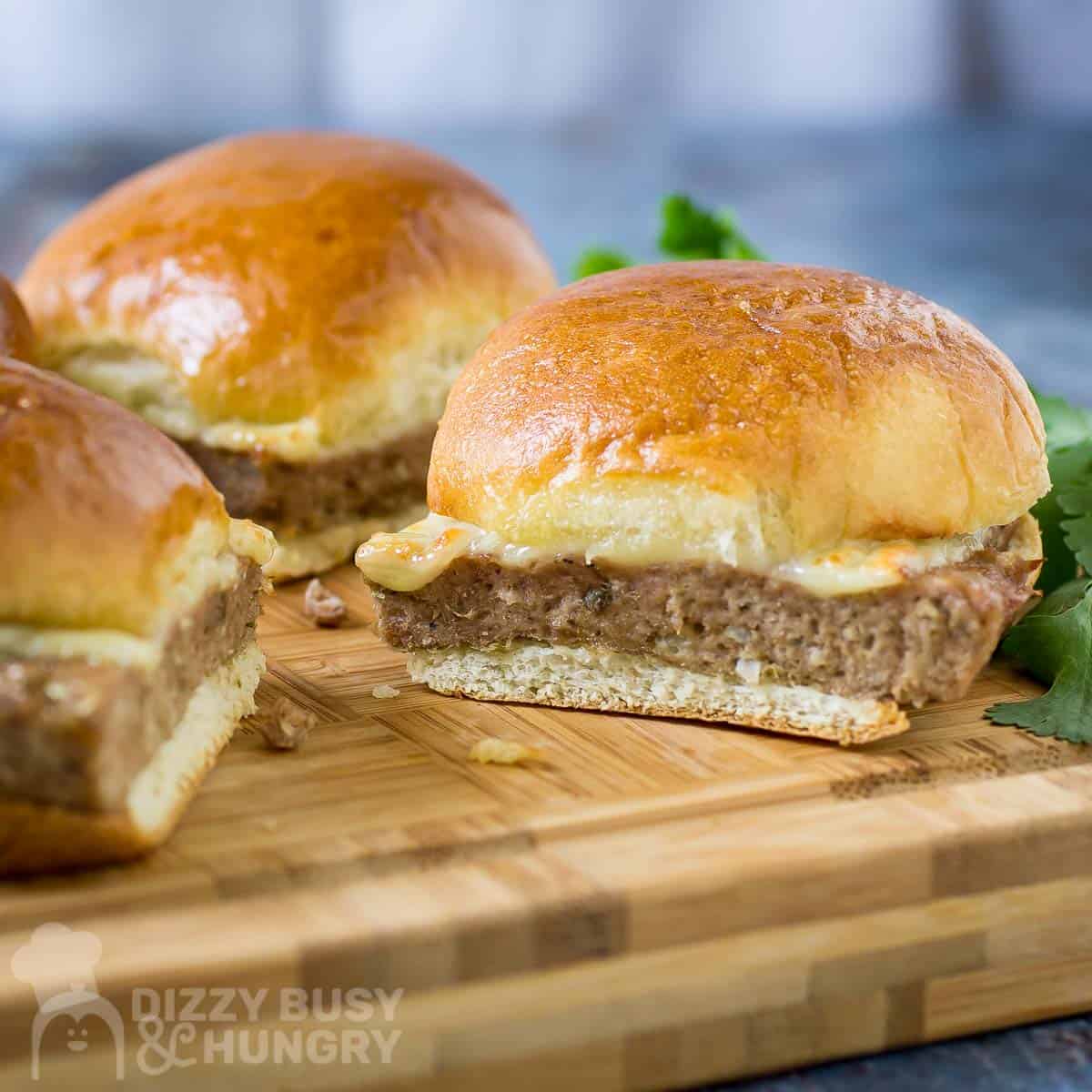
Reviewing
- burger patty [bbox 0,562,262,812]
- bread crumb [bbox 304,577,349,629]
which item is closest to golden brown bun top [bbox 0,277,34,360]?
bread crumb [bbox 304,577,349,629]

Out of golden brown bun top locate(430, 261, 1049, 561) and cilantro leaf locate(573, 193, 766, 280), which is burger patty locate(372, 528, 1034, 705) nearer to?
golden brown bun top locate(430, 261, 1049, 561)

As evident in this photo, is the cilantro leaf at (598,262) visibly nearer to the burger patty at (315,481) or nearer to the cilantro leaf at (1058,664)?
the burger patty at (315,481)

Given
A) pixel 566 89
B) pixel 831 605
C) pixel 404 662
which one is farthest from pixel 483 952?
pixel 566 89

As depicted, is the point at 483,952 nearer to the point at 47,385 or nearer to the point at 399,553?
the point at 399,553

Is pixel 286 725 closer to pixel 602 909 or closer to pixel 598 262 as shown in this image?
pixel 602 909

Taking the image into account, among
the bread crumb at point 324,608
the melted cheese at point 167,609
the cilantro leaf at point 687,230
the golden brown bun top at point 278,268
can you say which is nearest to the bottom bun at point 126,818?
the melted cheese at point 167,609
